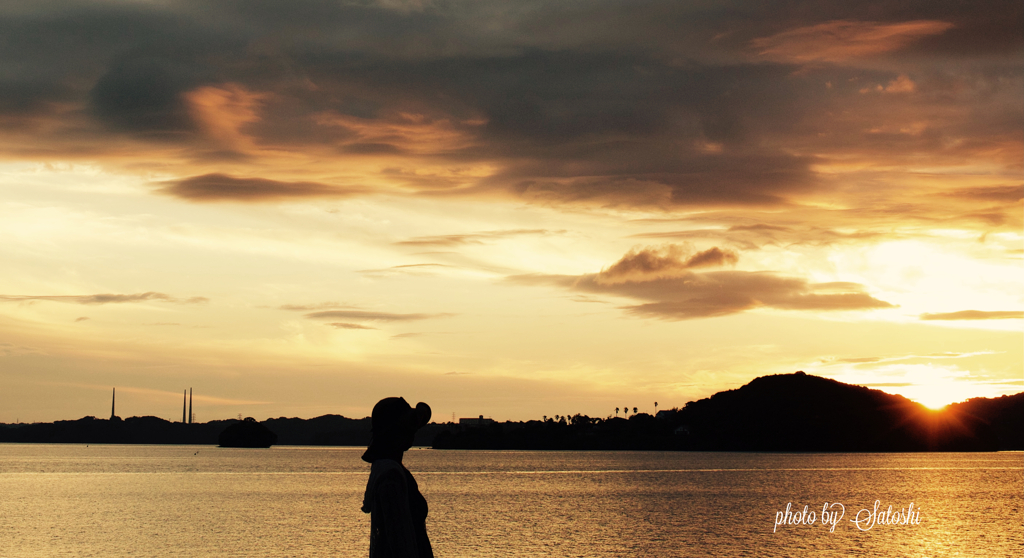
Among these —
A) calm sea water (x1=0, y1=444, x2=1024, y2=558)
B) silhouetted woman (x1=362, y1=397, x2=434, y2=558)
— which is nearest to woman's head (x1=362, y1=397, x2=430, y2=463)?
silhouetted woman (x1=362, y1=397, x2=434, y2=558)

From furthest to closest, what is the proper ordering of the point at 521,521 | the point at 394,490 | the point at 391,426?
the point at 521,521
the point at 391,426
the point at 394,490

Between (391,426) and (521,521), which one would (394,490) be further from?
(521,521)

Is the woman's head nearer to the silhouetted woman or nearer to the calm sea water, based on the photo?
the silhouetted woman

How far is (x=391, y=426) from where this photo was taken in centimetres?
789

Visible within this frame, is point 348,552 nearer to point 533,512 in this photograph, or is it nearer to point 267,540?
point 267,540

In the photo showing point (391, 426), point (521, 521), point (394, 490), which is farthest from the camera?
point (521, 521)

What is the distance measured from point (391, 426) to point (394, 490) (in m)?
0.58

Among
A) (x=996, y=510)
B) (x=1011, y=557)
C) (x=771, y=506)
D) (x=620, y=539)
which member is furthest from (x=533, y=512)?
(x=996, y=510)

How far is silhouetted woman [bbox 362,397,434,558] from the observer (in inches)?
299

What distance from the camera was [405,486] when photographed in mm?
7668

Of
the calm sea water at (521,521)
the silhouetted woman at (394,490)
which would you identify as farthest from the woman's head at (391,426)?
the calm sea water at (521,521)

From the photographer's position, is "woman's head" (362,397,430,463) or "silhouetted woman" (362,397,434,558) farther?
"woman's head" (362,397,430,463)

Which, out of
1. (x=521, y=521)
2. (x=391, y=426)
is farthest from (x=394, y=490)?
(x=521, y=521)

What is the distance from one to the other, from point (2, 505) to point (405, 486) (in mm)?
132598
